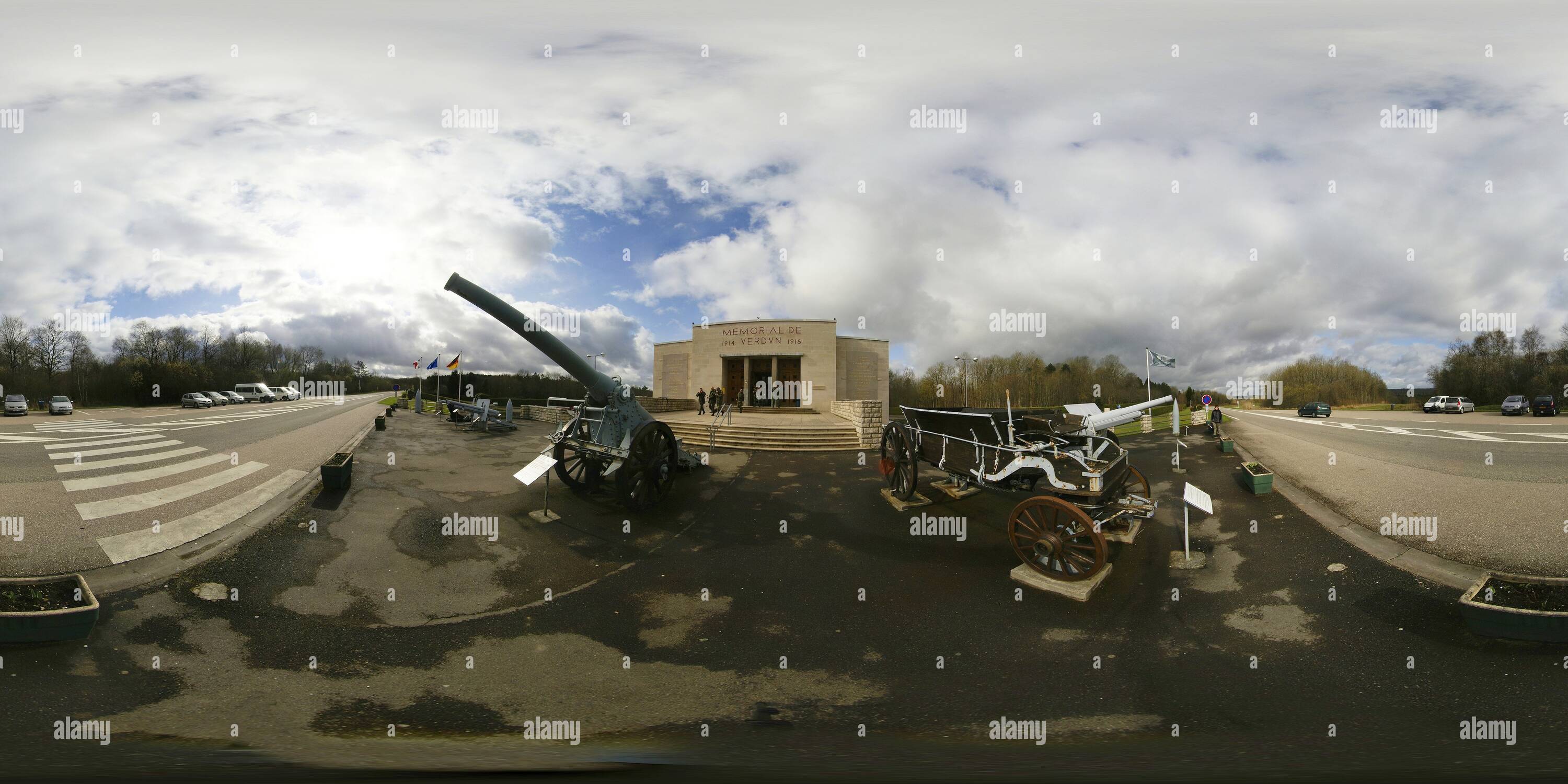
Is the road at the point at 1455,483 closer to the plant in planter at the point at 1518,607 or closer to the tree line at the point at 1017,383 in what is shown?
the plant in planter at the point at 1518,607

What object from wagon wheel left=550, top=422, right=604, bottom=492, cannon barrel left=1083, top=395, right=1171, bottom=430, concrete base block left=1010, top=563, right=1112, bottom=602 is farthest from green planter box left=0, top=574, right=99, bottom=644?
cannon barrel left=1083, top=395, right=1171, bottom=430

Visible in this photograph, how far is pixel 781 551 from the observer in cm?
611

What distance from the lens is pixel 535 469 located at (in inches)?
273

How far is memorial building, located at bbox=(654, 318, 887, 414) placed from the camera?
27469 mm

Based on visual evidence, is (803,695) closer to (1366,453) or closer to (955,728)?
(955,728)

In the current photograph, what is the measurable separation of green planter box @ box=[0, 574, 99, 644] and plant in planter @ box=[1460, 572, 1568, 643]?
35.3ft

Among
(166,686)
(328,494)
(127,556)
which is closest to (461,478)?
(328,494)

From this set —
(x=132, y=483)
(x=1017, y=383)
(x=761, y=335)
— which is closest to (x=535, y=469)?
(x=132, y=483)

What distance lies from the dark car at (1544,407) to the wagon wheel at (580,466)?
42808 mm

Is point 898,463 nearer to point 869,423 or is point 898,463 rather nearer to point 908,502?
point 908,502

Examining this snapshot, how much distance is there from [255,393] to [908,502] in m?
62.2

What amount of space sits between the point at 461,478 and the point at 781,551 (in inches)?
215

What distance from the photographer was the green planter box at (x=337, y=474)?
7.26 m

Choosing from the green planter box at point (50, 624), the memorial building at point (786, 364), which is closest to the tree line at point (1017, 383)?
the memorial building at point (786, 364)
